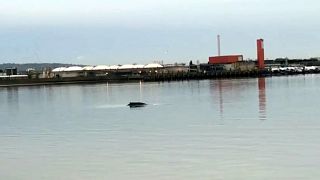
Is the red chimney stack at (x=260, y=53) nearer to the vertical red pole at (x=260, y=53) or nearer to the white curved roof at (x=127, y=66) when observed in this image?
the vertical red pole at (x=260, y=53)

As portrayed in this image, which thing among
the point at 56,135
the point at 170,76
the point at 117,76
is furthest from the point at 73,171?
the point at 117,76

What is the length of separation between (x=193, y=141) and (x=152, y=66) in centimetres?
15005

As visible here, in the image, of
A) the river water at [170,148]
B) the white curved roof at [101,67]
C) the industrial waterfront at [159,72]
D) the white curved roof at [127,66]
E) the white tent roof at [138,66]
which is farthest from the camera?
the white tent roof at [138,66]

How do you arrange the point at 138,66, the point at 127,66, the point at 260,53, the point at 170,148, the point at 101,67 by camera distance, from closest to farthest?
the point at 170,148 < the point at 260,53 < the point at 127,66 < the point at 138,66 < the point at 101,67

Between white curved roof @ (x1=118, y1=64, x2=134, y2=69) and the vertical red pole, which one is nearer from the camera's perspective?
the vertical red pole

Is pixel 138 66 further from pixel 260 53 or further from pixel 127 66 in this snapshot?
pixel 260 53

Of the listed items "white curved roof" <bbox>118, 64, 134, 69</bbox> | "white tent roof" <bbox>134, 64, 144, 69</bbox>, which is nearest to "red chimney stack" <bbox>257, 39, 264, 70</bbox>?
"white tent roof" <bbox>134, 64, 144, 69</bbox>

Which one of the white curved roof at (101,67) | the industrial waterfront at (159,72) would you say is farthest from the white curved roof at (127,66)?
the white curved roof at (101,67)

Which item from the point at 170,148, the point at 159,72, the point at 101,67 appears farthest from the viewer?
the point at 101,67

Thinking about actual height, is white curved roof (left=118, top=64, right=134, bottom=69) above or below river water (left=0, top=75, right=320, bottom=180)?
above

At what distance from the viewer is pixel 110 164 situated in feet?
55.6

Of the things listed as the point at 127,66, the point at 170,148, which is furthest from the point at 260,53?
the point at 170,148

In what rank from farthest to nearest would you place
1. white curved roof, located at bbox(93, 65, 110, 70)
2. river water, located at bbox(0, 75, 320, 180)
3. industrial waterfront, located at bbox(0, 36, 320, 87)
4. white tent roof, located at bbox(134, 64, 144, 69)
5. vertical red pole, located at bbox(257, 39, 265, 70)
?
1. white tent roof, located at bbox(134, 64, 144, 69)
2. white curved roof, located at bbox(93, 65, 110, 70)
3. vertical red pole, located at bbox(257, 39, 265, 70)
4. industrial waterfront, located at bbox(0, 36, 320, 87)
5. river water, located at bbox(0, 75, 320, 180)

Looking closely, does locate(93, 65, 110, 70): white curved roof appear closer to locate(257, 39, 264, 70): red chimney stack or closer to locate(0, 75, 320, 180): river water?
locate(257, 39, 264, 70): red chimney stack
